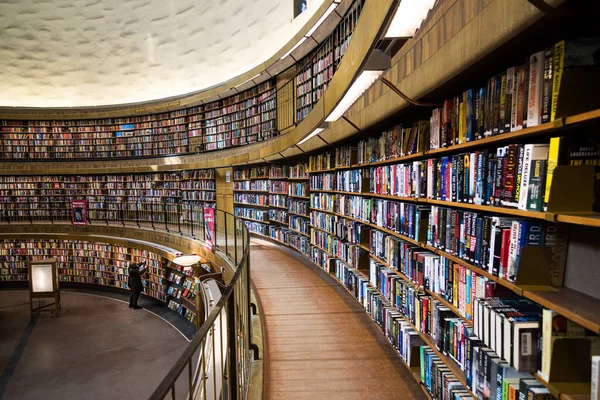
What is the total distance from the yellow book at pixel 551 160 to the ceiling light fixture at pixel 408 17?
0.64 m

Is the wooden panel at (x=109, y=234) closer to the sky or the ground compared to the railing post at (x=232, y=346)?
closer to the ground

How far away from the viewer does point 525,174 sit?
143 cm

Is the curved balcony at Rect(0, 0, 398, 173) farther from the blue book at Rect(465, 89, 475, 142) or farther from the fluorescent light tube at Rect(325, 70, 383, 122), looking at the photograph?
the blue book at Rect(465, 89, 475, 142)

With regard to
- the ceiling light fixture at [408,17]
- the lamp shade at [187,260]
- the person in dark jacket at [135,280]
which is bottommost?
the person in dark jacket at [135,280]

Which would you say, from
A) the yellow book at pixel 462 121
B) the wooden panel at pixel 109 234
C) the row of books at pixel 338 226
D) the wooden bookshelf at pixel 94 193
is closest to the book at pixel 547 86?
the yellow book at pixel 462 121

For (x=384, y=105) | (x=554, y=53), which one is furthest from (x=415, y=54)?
(x=554, y=53)

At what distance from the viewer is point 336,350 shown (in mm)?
3250

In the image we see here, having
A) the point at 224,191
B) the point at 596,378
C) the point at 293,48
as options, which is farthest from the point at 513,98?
the point at 224,191

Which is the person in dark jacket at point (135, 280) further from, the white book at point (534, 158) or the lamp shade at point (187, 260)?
the white book at point (534, 158)

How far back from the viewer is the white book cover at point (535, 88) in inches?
52.8

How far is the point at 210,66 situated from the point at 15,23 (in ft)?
18.1

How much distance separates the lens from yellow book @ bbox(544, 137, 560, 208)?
1275 millimetres

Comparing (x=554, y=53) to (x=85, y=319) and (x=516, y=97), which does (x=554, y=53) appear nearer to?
(x=516, y=97)

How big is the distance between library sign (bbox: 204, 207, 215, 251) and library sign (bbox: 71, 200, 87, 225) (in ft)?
17.3
